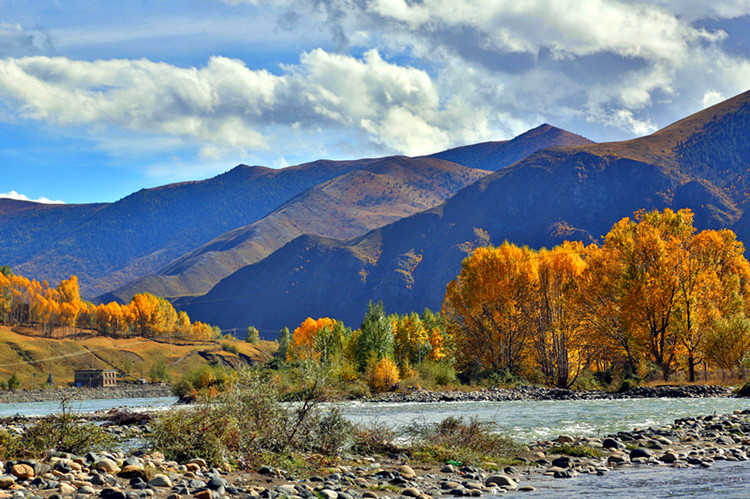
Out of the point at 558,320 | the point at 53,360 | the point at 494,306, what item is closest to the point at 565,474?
the point at 558,320

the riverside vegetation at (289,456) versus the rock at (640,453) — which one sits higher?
the riverside vegetation at (289,456)

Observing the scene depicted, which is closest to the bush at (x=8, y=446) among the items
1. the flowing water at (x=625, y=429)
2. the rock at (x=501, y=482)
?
the flowing water at (x=625, y=429)

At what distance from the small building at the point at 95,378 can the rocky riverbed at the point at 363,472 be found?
168m

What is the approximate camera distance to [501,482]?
656 inches

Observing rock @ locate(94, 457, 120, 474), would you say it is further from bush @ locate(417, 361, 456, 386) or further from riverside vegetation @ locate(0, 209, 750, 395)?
bush @ locate(417, 361, 456, 386)

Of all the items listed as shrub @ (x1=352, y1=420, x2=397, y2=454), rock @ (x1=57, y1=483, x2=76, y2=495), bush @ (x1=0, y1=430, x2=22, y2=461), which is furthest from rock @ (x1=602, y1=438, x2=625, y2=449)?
bush @ (x1=0, y1=430, x2=22, y2=461)

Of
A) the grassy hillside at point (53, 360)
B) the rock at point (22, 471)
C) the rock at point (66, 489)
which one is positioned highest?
the rock at point (22, 471)

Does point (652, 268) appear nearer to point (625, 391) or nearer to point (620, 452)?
point (625, 391)

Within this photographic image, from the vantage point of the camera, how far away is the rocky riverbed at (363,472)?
1338 cm

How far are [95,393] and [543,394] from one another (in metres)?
131

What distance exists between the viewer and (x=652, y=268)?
5716cm

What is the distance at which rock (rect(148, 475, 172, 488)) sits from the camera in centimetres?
1370

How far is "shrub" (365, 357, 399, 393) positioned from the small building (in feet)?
400

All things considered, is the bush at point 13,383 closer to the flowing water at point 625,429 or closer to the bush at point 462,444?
the flowing water at point 625,429
